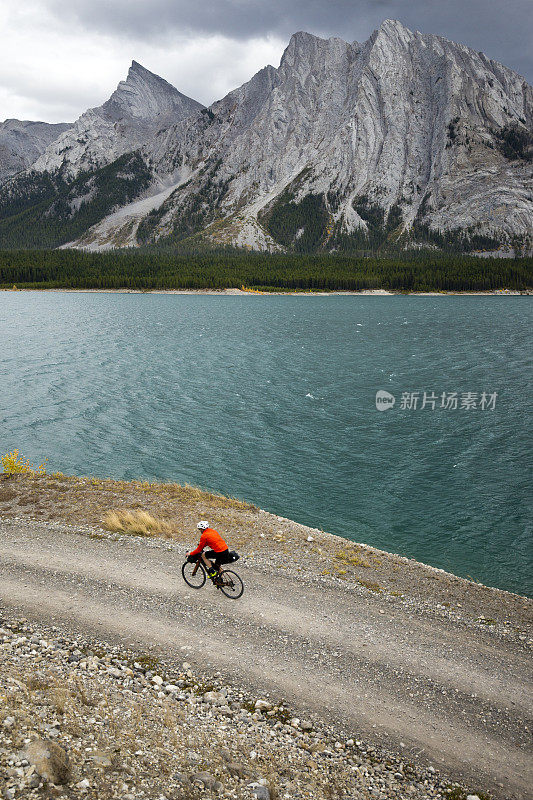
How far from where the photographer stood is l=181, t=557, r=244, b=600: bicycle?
716 inches

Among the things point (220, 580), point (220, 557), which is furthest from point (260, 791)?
point (220, 557)

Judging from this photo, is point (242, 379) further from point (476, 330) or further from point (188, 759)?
point (476, 330)

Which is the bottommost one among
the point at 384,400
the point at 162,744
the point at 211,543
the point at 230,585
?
the point at 162,744

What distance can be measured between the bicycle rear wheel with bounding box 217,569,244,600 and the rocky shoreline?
3.74 meters

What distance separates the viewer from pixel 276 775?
11.3 metres

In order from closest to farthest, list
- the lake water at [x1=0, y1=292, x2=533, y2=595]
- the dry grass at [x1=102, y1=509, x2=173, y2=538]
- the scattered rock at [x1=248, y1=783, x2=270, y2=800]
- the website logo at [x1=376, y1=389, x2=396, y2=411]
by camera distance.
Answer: the scattered rock at [x1=248, y1=783, x2=270, y2=800]
the dry grass at [x1=102, y1=509, x2=173, y2=538]
the lake water at [x1=0, y1=292, x2=533, y2=595]
the website logo at [x1=376, y1=389, x2=396, y2=411]

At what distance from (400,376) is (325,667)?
5721 centimetres

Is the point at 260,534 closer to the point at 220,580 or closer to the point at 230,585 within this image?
the point at 230,585

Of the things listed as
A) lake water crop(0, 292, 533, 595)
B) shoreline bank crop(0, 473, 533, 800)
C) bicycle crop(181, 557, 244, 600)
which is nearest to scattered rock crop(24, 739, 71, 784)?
shoreline bank crop(0, 473, 533, 800)

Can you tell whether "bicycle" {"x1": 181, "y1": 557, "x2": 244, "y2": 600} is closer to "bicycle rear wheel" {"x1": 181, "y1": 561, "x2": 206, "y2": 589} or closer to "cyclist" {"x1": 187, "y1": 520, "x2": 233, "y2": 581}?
"bicycle rear wheel" {"x1": 181, "y1": 561, "x2": 206, "y2": 589}

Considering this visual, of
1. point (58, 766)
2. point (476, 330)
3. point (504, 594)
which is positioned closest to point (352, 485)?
point (504, 594)

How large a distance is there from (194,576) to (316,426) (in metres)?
29.3

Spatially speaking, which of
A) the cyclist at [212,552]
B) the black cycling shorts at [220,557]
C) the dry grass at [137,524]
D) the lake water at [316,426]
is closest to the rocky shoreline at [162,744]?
the cyclist at [212,552]

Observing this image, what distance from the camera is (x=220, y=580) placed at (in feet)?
59.5
